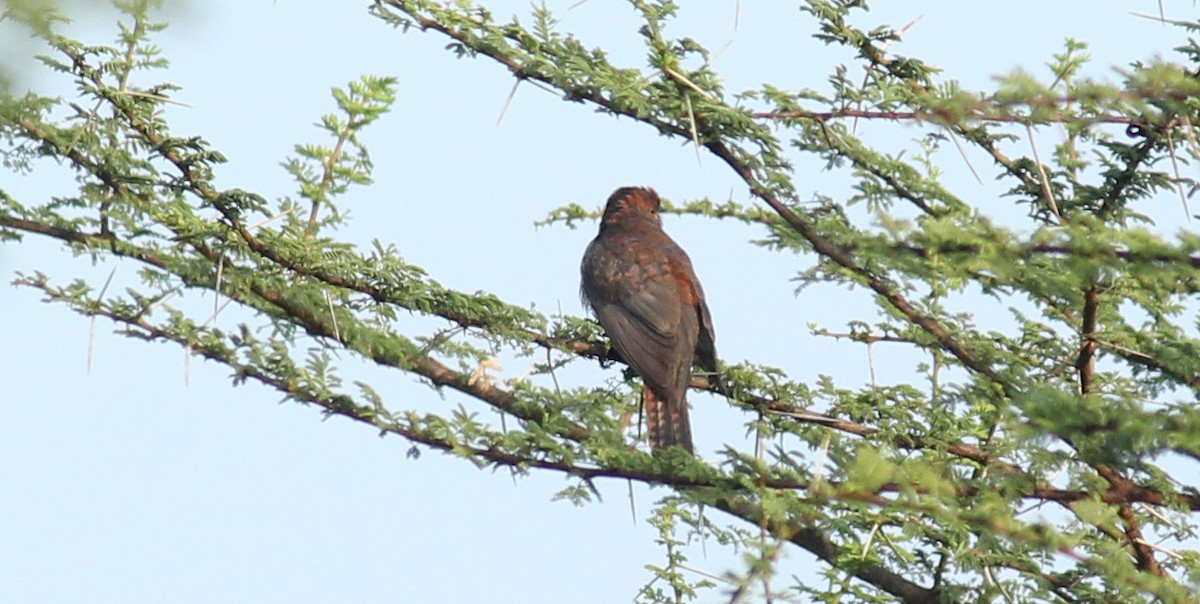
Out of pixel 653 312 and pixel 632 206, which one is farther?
pixel 632 206

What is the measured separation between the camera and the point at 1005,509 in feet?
11.7

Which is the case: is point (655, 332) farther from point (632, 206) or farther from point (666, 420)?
point (632, 206)

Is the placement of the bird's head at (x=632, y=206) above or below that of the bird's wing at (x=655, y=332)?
above

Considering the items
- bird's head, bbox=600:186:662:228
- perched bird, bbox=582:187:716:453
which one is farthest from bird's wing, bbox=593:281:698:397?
bird's head, bbox=600:186:662:228

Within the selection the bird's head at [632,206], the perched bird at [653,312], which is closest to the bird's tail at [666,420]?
the perched bird at [653,312]

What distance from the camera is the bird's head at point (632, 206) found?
28.0 ft

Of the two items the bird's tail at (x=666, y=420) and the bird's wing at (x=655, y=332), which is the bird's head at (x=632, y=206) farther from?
the bird's tail at (x=666, y=420)

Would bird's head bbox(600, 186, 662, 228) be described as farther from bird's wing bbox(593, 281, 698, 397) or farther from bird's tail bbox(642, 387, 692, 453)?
bird's tail bbox(642, 387, 692, 453)

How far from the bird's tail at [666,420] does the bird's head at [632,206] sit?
7.58 ft

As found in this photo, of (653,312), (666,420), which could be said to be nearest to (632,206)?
(653,312)

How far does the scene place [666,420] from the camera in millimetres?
6266

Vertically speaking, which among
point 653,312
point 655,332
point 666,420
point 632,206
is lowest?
point 666,420

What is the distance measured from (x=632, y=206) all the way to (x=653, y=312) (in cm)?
176

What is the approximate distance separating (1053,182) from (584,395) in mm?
1842
